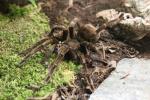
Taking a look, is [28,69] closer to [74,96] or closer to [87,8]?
[74,96]

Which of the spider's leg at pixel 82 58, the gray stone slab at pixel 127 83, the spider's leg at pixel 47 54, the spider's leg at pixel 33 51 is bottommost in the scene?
the gray stone slab at pixel 127 83

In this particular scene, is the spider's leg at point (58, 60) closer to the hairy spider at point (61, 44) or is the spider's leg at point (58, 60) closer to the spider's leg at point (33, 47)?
the hairy spider at point (61, 44)

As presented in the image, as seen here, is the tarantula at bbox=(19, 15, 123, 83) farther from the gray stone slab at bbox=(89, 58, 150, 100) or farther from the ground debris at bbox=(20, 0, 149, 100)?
the gray stone slab at bbox=(89, 58, 150, 100)

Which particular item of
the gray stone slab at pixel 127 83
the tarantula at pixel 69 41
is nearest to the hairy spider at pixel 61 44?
the tarantula at pixel 69 41

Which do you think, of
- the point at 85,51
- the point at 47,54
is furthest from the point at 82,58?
the point at 47,54

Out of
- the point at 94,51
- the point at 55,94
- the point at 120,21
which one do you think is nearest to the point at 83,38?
the point at 94,51

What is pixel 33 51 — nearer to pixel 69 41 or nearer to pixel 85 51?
pixel 69 41
